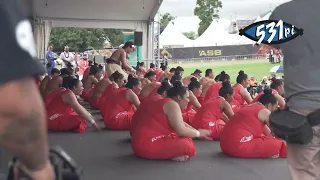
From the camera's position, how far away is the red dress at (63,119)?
5.35 m

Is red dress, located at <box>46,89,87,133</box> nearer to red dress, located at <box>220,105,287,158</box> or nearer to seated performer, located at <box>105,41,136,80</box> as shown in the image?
red dress, located at <box>220,105,287,158</box>

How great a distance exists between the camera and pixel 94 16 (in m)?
11.9

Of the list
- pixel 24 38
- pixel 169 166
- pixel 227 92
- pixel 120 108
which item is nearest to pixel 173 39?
pixel 120 108

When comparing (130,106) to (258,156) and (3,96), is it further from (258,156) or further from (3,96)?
(3,96)

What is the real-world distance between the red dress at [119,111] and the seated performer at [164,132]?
150cm

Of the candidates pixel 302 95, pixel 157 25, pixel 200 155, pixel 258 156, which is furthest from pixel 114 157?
pixel 157 25

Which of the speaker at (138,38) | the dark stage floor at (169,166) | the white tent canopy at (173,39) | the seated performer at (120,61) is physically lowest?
the dark stage floor at (169,166)

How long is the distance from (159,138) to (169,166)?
0.96 feet

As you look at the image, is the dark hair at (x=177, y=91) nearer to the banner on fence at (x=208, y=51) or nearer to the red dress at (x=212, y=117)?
the red dress at (x=212, y=117)

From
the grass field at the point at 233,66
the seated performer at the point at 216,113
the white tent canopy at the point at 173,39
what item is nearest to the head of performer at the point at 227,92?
the seated performer at the point at 216,113

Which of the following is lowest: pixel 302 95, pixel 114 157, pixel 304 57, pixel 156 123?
pixel 114 157

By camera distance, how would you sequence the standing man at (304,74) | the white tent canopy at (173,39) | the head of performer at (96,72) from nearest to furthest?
the standing man at (304,74) → the head of performer at (96,72) → the white tent canopy at (173,39)

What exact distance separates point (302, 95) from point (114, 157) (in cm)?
260

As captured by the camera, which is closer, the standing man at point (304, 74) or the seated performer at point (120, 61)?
the standing man at point (304, 74)
